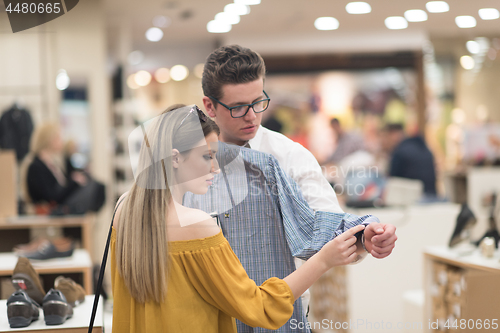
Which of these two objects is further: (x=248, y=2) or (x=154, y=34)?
(x=154, y=34)

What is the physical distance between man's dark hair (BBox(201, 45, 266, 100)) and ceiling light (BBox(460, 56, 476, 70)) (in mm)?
6301

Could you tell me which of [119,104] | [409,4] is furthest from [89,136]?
[409,4]

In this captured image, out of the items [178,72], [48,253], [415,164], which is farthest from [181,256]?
[178,72]

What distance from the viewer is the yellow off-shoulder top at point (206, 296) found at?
0.95 m

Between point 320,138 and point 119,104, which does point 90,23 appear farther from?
point 320,138

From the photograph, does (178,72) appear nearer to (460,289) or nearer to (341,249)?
(460,289)

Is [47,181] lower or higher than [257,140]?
lower

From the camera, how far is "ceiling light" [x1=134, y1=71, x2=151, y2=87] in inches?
259

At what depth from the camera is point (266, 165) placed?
118 centimetres

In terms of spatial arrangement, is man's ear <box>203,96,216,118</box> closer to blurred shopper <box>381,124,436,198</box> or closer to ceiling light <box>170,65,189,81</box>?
blurred shopper <box>381,124,436,198</box>

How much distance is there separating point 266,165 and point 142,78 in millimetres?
5794

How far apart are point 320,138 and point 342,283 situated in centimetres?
→ 205

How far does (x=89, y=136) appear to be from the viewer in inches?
214

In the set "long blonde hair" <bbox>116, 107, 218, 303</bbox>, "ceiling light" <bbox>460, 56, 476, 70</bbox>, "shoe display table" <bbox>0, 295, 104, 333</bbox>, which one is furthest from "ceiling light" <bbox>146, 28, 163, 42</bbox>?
"long blonde hair" <bbox>116, 107, 218, 303</bbox>
